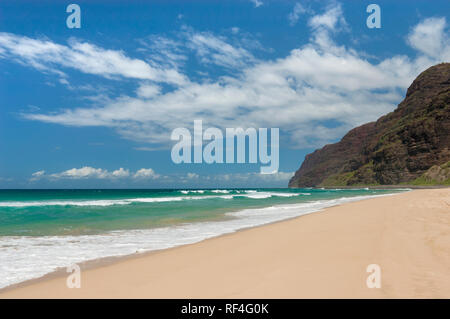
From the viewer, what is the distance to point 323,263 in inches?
232

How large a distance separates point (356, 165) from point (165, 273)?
17076 cm

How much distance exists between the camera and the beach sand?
4.45 meters

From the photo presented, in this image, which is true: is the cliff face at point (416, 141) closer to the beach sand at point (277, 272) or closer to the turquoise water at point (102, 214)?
the turquoise water at point (102, 214)

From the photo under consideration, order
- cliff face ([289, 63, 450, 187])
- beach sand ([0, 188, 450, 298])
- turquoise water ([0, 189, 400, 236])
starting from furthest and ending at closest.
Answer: cliff face ([289, 63, 450, 187]) < turquoise water ([0, 189, 400, 236]) < beach sand ([0, 188, 450, 298])

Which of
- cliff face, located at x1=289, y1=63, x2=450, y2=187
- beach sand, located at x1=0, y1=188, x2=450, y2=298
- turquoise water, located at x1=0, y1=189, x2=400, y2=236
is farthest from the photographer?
cliff face, located at x1=289, y1=63, x2=450, y2=187

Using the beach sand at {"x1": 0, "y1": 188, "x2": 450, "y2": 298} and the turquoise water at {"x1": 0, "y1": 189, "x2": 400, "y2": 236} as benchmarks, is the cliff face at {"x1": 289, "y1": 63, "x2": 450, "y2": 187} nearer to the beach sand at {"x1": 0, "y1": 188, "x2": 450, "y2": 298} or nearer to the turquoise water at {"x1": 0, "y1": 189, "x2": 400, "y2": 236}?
the turquoise water at {"x1": 0, "y1": 189, "x2": 400, "y2": 236}

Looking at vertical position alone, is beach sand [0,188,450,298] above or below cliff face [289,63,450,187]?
below

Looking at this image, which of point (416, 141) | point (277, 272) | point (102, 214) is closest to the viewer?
point (277, 272)

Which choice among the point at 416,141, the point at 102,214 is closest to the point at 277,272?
the point at 102,214

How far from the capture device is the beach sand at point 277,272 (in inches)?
175

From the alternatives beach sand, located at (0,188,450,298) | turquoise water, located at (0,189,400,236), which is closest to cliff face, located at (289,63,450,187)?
turquoise water, located at (0,189,400,236)

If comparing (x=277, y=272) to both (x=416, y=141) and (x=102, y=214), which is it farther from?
(x=416, y=141)

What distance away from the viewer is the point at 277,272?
5.40m

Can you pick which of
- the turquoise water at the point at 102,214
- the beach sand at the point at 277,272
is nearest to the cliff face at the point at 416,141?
the turquoise water at the point at 102,214
